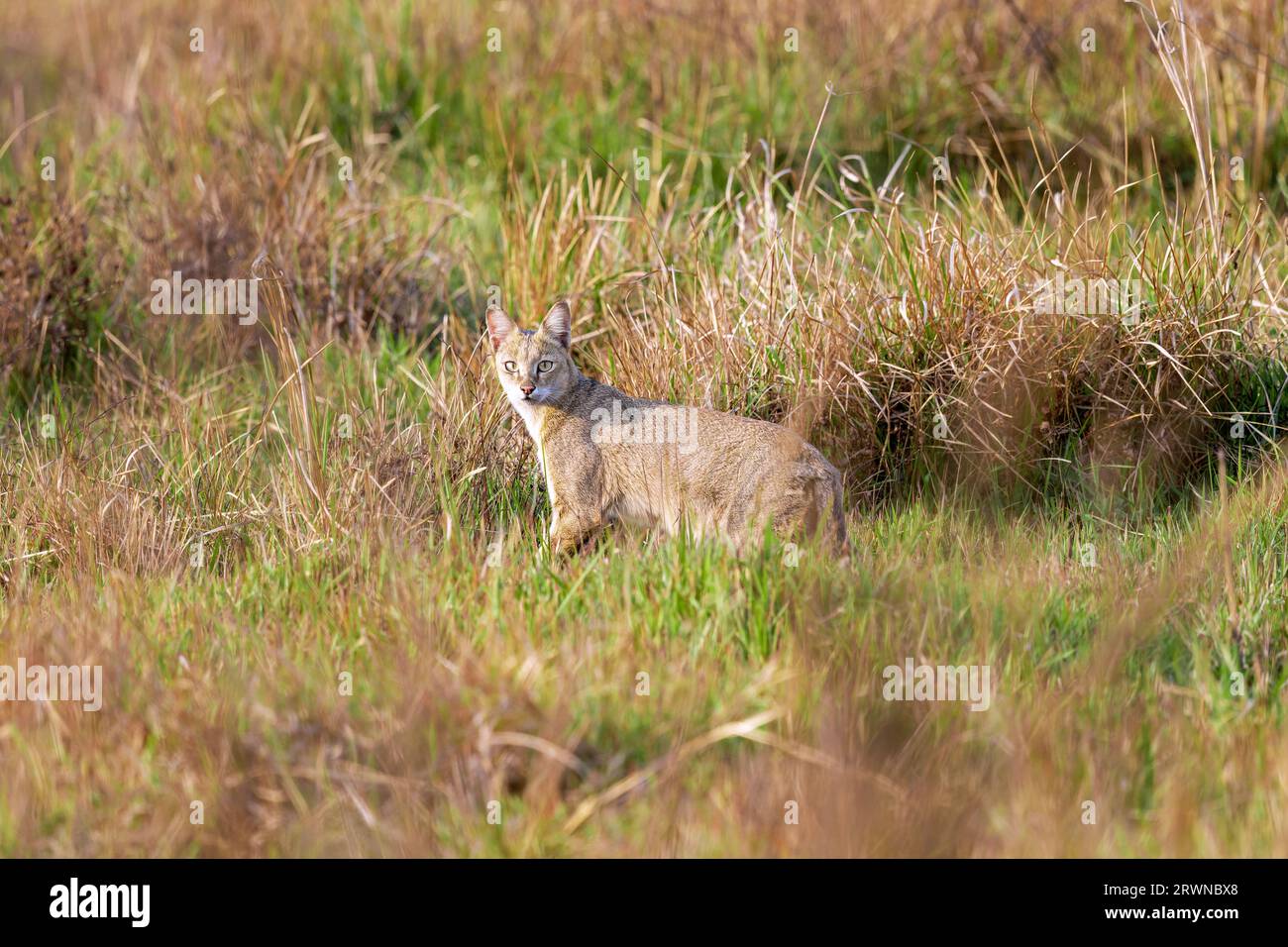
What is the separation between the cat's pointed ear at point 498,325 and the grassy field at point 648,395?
20cm

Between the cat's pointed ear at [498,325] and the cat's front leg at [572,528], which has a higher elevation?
the cat's pointed ear at [498,325]

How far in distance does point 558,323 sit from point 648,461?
655 mm

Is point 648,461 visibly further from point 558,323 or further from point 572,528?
point 558,323

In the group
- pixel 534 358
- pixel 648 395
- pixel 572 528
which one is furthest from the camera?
pixel 648 395

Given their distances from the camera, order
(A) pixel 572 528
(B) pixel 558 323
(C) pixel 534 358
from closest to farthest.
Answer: (A) pixel 572 528, (C) pixel 534 358, (B) pixel 558 323

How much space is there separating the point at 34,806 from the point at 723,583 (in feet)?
6.03

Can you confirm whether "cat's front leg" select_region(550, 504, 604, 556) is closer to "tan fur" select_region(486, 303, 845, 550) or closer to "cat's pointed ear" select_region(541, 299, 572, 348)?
A: "tan fur" select_region(486, 303, 845, 550)

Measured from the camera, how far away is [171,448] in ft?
18.3

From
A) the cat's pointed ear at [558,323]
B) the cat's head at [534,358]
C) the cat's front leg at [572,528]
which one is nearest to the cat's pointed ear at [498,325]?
the cat's head at [534,358]

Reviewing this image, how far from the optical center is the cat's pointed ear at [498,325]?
5095 millimetres

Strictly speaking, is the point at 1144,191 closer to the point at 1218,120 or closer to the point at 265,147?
the point at 1218,120

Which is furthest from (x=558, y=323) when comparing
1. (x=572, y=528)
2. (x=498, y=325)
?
(x=572, y=528)

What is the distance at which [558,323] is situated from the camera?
5133 mm

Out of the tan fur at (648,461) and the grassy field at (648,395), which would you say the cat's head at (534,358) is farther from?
the grassy field at (648,395)
